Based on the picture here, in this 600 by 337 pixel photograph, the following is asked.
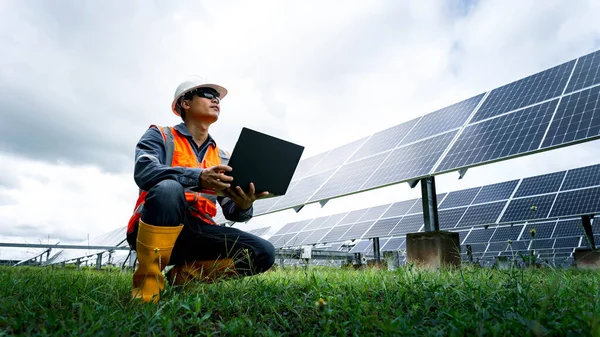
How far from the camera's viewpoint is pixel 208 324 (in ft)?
6.56

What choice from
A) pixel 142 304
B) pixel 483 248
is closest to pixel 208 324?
pixel 142 304

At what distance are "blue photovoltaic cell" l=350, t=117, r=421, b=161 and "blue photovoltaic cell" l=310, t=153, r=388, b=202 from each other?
427mm

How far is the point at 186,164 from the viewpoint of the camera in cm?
308

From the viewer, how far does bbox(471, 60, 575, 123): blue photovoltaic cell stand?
7.68 m

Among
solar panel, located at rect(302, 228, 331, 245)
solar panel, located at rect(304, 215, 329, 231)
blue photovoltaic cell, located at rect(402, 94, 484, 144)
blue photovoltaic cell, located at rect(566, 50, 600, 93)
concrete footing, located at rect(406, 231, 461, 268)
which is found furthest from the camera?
solar panel, located at rect(304, 215, 329, 231)

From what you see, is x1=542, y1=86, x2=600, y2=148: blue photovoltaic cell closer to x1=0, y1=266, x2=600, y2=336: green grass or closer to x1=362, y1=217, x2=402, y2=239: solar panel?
x1=0, y1=266, x2=600, y2=336: green grass

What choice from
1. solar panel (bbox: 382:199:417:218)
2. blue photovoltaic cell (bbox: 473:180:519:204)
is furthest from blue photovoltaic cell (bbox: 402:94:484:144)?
solar panel (bbox: 382:199:417:218)

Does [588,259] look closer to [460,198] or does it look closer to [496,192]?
[496,192]

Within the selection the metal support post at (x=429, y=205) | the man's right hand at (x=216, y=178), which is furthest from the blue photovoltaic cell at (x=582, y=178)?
the man's right hand at (x=216, y=178)

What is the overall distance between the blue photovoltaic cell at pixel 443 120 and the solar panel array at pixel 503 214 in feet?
11.2

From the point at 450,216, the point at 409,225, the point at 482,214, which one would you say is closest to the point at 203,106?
the point at 409,225

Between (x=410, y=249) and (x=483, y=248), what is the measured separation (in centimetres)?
903

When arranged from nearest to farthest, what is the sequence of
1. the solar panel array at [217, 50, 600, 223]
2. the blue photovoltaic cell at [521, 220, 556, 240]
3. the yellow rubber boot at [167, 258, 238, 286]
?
the yellow rubber boot at [167, 258, 238, 286] → the solar panel array at [217, 50, 600, 223] → the blue photovoltaic cell at [521, 220, 556, 240]

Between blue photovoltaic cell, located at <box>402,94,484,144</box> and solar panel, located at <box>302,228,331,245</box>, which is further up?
blue photovoltaic cell, located at <box>402,94,484,144</box>
